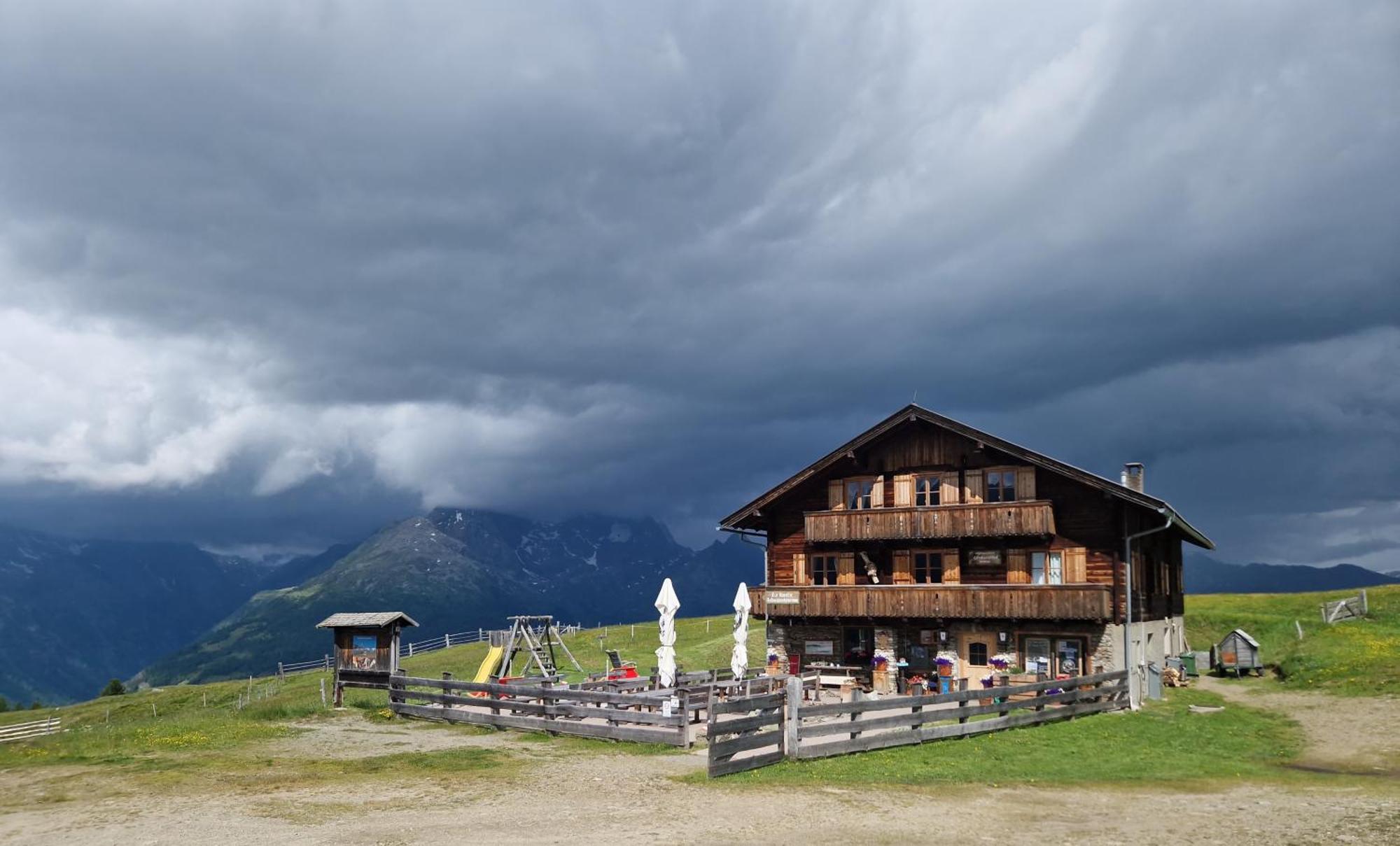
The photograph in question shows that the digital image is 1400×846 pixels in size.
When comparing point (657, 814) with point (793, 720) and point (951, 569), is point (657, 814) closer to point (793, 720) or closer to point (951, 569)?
point (793, 720)

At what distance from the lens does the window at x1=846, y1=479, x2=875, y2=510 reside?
40.2 metres

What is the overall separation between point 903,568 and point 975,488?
14.8 ft

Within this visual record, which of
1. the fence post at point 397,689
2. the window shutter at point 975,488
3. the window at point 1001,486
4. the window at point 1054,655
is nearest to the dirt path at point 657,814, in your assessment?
the fence post at point 397,689

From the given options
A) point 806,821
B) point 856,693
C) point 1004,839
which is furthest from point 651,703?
point 1004,839

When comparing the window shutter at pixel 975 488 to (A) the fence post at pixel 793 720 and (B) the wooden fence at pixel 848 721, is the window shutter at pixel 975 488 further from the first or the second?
(A) the fence post at pixel 793 720

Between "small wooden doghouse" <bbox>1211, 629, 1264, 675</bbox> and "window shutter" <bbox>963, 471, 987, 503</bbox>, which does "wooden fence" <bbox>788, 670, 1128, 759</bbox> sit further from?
"small wooden doghouse" <bbox>1211, 629, 1264, 675</bbox>

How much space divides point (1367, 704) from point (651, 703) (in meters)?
21.9

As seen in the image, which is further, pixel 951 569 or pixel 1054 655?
pixel 951 569

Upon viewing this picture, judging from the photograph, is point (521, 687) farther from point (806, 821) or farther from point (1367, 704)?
point (1367, 704)

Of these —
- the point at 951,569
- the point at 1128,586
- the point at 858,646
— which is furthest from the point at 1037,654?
the point at 858,646

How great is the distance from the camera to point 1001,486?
3725 centimetres

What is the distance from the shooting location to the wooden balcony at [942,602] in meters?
33.7

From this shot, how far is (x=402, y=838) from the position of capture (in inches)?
503

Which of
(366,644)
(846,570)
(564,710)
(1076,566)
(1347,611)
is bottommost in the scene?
(1347,611)
